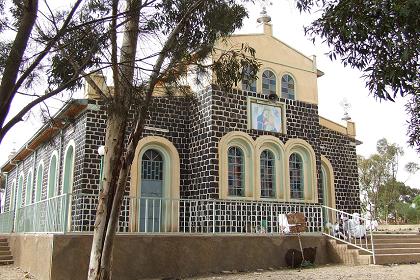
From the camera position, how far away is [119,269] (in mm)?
10375

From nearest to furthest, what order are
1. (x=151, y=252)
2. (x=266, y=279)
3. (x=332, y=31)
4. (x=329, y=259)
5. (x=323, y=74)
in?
(x=332, y=31), (x=266, y=279), (x=151, y=252), (x=329, y=259), (x=323, y=74)

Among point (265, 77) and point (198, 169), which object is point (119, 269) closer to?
point (198, 169)

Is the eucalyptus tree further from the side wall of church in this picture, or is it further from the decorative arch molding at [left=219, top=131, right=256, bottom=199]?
the decorative arch molding at [left=219, top=131, right=256, bottom=199]

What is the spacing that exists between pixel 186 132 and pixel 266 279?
20.8ft

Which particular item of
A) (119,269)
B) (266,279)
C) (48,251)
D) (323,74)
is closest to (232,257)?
(266,279)

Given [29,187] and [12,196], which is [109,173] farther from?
[12,196]

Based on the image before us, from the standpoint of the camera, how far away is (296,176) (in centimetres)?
1586

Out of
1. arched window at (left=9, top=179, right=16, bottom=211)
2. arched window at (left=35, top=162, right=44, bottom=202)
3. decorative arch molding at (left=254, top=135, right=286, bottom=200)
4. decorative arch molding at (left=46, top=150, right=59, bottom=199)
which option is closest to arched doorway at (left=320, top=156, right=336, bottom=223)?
decorative arch molding at (left=254, top=135, right=286, bottom=200)

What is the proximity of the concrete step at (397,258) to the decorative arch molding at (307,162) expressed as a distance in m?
3.35

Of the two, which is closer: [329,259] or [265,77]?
[329,259]

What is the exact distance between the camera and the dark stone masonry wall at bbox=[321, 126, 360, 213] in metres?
18.0

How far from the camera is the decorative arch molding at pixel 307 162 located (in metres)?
15.7

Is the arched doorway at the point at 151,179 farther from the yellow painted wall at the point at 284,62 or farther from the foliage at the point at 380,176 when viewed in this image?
the foliage at the point at 380,176

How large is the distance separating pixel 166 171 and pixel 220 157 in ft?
5.94
